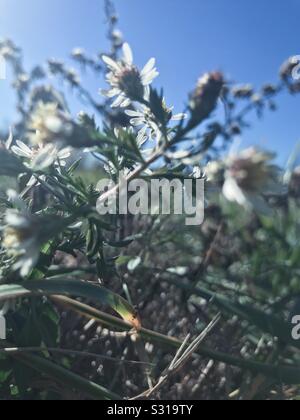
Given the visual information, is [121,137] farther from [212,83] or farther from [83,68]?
[83,68]

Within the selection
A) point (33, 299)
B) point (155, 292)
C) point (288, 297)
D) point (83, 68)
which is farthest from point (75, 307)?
point (83, 68)

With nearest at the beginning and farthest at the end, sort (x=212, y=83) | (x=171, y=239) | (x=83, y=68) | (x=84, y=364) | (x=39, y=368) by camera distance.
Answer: (x=212, y=83) < (x=39, y=368) < (x=84, y=364) < (x=171, y=239) < (x=83, y=68)

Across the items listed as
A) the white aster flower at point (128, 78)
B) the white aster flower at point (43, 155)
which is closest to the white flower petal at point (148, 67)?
the white aster flower at point (128, 78)

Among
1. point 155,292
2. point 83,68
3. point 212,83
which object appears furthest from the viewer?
point 83,68

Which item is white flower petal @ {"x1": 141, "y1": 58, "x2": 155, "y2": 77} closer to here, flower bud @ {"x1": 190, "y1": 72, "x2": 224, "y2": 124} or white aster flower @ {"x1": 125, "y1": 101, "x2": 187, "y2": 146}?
white aster flower @ {"x1": 125, "y1": 101, "x2": 187, "y2": 146}

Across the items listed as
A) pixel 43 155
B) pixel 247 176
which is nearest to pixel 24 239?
pixel 43 155

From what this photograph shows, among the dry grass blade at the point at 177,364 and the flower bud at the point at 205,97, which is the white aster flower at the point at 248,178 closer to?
the flower bud at the point at 205,97

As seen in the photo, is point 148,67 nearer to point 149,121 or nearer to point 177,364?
point 149,121

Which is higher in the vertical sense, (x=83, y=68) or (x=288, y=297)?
(x=83, y=68)

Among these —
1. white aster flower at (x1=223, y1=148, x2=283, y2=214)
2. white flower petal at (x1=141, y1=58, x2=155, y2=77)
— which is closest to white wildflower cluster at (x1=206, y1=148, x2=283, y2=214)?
white aster flower at (x1=223, y1=148, x2=283, y2=214)
